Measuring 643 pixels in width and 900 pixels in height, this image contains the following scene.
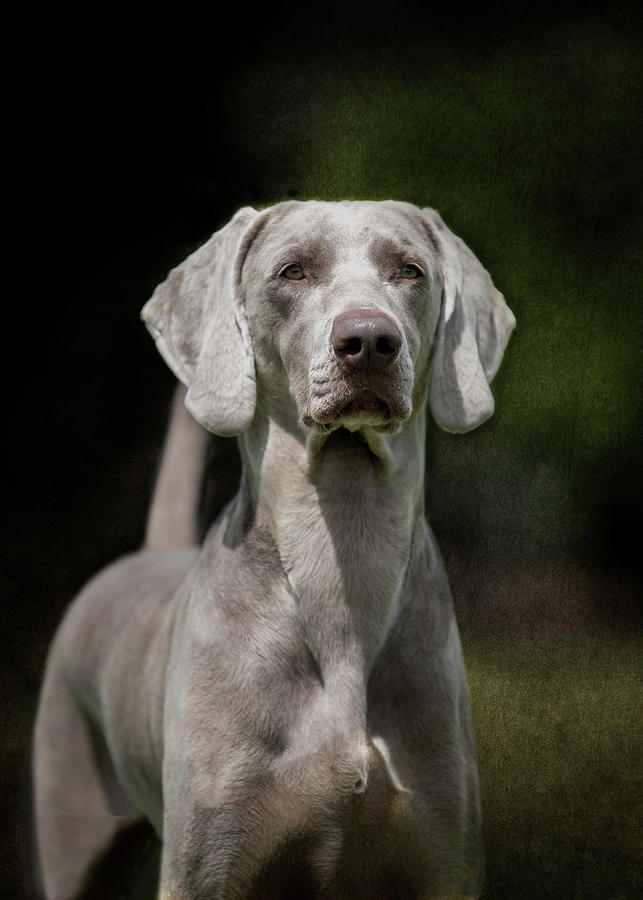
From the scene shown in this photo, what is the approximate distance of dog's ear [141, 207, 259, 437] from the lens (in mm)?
2344

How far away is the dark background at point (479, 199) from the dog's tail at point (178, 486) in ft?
0.22

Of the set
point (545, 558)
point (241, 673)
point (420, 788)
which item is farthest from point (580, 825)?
point (241, 673)

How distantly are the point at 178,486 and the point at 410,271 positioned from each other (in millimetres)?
1316

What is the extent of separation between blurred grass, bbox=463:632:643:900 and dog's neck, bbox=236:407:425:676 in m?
0.93

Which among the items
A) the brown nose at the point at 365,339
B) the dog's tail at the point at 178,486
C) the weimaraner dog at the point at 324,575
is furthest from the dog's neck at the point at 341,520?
the dog's tail at the point at 178,486

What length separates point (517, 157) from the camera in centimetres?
331

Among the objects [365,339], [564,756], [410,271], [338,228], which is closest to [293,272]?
[338,228]

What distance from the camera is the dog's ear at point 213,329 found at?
7.69ft

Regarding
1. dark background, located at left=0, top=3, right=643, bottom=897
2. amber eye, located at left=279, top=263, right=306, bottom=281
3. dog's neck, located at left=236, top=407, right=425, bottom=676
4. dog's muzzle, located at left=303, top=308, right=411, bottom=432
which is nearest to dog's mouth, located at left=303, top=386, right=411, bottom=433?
dog's muzzle, located at left=303, top=308, right=411, bottom=432

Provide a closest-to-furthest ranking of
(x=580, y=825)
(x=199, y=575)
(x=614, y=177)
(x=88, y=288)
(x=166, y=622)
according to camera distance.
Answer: (x=199, y=575)
(x=166, y=622)
(x=580, y=825)
(x=614, y=177)
(x=88, y=288)

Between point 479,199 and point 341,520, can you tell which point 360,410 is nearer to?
point 341,520

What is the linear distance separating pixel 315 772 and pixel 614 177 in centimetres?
201

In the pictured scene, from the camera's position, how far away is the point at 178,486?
3412 millimetres

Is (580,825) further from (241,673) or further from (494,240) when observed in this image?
(494,240)
